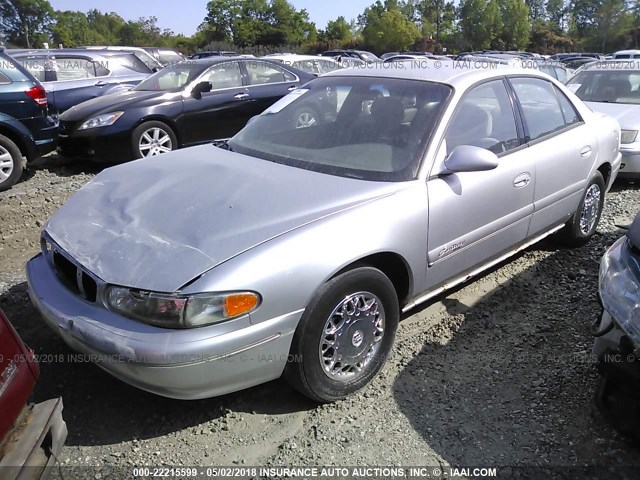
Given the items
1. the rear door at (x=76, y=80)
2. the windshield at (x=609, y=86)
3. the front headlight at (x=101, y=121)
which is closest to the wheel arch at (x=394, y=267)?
the front headlight at (x=101, y=121)

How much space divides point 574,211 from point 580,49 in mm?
82288

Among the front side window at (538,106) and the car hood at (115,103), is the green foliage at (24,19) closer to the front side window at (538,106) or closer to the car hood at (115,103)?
the car hood at (115,103)

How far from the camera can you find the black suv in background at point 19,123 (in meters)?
6.29

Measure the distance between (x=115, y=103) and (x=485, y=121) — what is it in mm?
5335

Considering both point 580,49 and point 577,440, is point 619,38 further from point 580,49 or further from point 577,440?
point 577,440

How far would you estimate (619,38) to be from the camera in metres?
74.1

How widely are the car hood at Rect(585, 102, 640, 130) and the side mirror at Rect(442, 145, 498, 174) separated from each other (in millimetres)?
4615

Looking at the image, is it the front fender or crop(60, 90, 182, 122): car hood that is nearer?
the front fender

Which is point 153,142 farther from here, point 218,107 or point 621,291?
point 621,291

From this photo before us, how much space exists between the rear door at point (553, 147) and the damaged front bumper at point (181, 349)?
237 cm

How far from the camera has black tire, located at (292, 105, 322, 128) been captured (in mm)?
3660

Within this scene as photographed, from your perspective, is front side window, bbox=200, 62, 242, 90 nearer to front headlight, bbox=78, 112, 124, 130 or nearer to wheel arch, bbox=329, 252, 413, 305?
front headlight, bbox=78, 112, 124, 130

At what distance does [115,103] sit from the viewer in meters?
7.10

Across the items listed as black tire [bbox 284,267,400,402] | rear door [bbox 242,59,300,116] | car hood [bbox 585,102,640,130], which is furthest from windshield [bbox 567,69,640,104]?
black tire [bbox 284,267,400,402]
